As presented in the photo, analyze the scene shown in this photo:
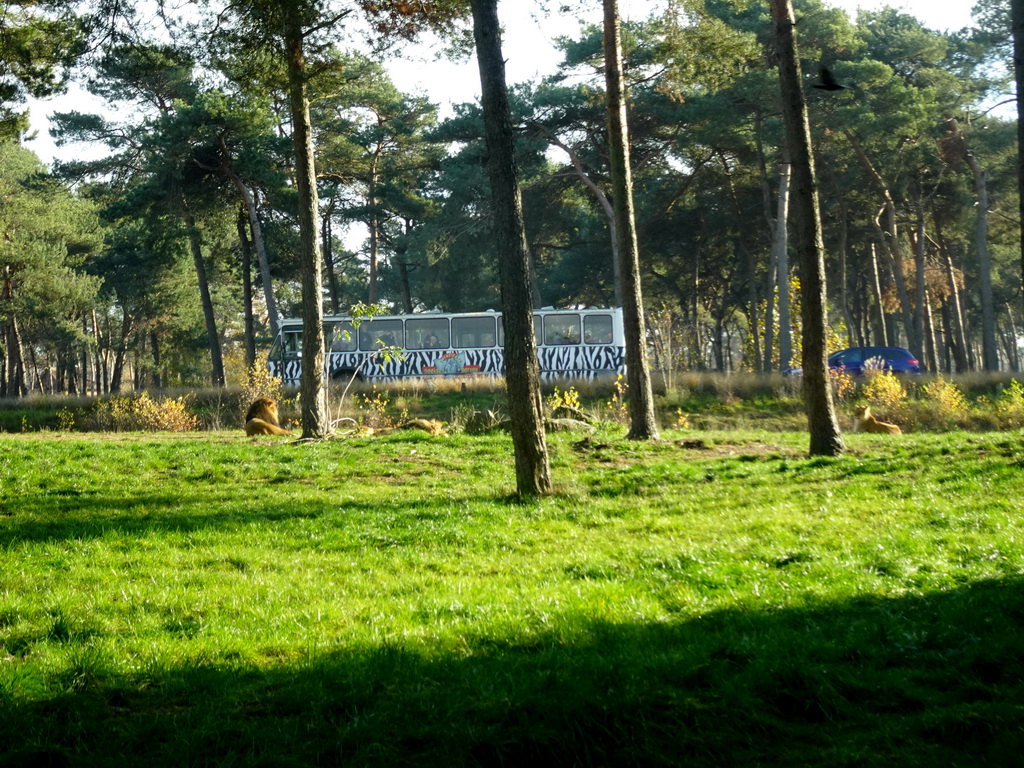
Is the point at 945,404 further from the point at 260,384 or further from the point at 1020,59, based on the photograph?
the point at 260,384

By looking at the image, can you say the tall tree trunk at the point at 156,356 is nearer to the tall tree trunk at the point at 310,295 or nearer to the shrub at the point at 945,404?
the tall tree trunk at the point at 310,295

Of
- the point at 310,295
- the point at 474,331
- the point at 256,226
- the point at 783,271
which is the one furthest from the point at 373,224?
Result: the point at 310,295

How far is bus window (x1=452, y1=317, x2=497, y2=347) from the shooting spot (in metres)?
39.6

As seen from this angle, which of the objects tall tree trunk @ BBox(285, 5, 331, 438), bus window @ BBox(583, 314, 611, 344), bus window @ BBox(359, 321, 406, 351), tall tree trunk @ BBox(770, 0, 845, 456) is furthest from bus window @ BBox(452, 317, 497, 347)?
tall tree trunk @ BBox(770, 0, 845, 456)

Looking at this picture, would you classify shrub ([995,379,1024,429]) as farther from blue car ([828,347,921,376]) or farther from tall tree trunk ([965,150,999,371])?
blue car ([828,347,921,376])

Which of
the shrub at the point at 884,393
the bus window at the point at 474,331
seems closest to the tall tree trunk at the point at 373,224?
the bus window at the point at 474,331

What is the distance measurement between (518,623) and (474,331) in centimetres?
3357

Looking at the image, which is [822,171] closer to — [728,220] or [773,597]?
[728,220]

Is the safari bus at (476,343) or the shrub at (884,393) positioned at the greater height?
the safari bus at (476,343)

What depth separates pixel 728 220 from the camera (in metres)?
43.8

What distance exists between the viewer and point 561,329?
1570 inches

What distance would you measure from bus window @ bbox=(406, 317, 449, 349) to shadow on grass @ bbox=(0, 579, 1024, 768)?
3376 cm

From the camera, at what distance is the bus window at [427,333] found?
3947cm

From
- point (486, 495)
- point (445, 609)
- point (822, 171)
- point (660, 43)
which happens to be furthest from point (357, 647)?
point (822, 171)
